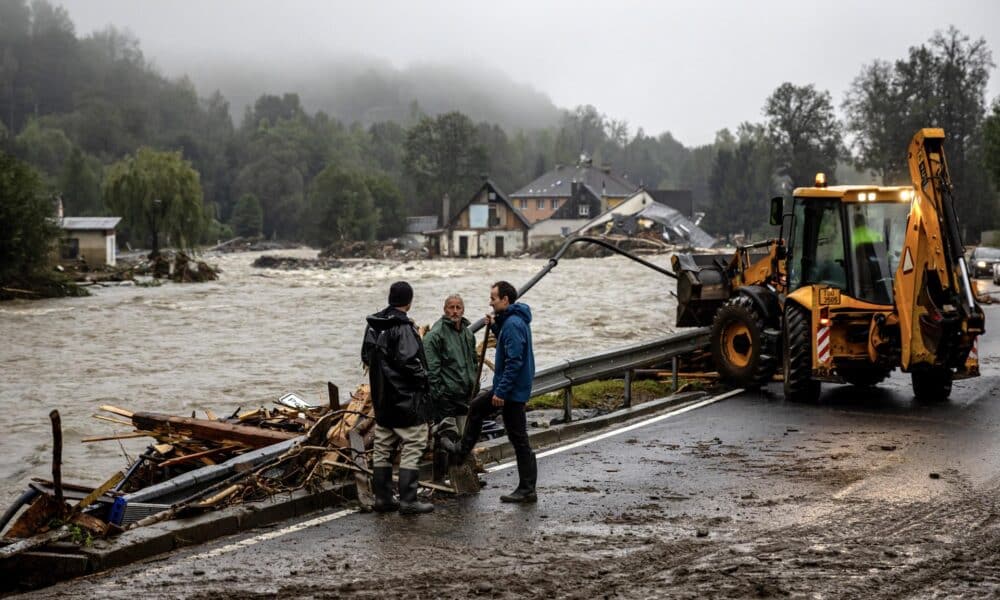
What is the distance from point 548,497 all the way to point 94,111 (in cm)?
18317

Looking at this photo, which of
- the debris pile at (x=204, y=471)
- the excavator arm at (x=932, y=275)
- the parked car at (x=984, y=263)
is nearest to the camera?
the debris pile at (x=204, y=471)

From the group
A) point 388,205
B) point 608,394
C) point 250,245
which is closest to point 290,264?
point 388,205

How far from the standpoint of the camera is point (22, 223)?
4928cm

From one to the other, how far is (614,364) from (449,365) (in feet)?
17.9

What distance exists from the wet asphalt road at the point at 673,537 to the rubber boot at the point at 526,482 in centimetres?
14

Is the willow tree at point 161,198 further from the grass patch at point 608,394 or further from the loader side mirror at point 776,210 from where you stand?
the loader side mirror at point 776,210

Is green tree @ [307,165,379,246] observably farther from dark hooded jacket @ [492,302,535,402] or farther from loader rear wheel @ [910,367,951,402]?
dark hooded jacket @ [492,302,535,402]

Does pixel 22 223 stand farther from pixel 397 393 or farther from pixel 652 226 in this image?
pixel 652 226

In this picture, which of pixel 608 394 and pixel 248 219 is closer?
pixel 608 394

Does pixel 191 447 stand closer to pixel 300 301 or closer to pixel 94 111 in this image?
pixel 300 301

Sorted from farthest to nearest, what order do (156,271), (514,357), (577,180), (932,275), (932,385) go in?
1. (577,180)
2. (156,271)
3. (932,385)
4. (932,275)
5. (514,357)

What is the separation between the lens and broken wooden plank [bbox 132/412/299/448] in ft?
35.7

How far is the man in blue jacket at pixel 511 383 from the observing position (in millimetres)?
10001

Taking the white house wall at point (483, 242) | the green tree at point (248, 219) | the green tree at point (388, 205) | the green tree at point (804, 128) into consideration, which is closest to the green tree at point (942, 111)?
the green tree at point (804, 128)
